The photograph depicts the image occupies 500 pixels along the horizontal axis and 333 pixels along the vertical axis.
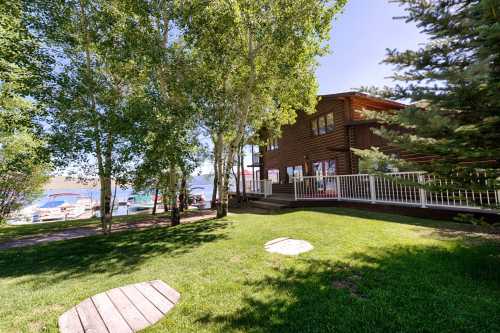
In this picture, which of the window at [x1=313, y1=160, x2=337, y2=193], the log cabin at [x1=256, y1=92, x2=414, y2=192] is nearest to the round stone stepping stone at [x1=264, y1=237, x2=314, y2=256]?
the window at [x1=313, y1=160, x2=337, y2=193]

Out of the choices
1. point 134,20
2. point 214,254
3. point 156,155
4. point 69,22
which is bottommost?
point 214,254

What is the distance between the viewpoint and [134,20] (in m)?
8.56

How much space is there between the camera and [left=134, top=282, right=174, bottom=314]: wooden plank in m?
3.13

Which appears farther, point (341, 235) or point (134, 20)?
point (134, 20)

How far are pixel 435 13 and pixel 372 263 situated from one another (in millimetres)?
4261

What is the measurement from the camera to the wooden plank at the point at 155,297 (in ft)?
10.3

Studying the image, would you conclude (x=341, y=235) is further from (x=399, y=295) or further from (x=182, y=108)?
(x=182, y=108)

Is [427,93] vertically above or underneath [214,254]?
above

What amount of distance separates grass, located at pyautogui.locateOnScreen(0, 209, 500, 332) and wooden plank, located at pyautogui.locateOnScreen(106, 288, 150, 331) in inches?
9.3

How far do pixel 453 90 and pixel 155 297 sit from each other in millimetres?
5249

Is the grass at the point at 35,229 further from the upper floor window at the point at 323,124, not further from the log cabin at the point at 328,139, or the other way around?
the upper floor window at the point at 323,124

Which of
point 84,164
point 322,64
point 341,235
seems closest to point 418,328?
point 341,235

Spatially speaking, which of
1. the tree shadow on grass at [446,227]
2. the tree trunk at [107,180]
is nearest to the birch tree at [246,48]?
the tree trunk at [107,180]

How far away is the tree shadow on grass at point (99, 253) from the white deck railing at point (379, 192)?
242 inches
